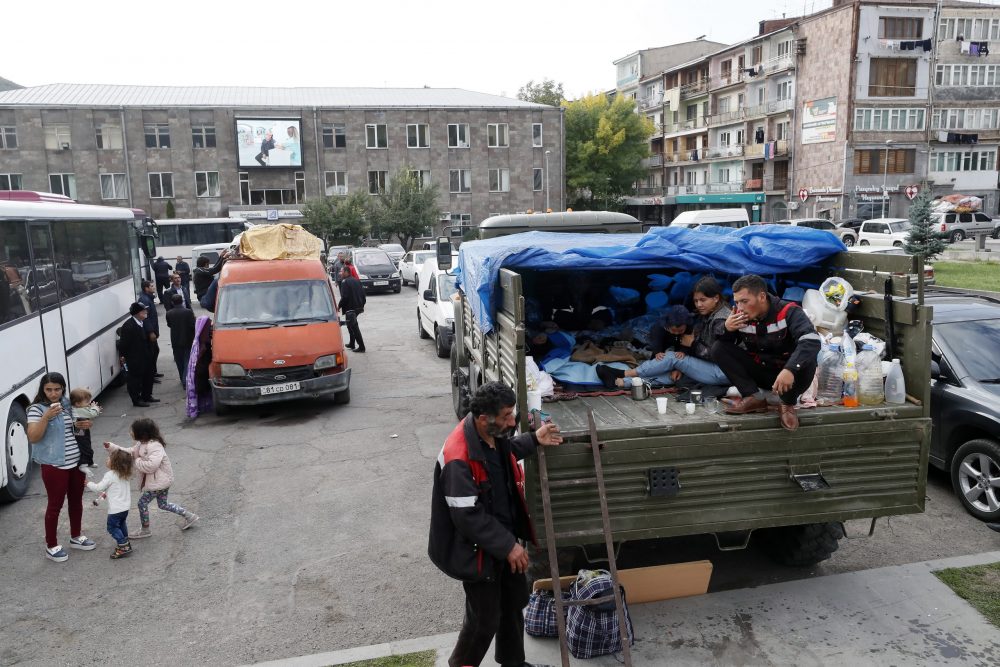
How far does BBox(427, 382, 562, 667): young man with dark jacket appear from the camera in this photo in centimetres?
390

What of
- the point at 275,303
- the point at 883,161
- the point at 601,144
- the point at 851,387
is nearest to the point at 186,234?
the point at 275,303

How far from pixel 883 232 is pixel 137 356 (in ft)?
112

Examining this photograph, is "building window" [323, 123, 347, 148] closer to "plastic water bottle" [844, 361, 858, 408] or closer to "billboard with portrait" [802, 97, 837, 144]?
"billboard with portrait" [802, 97, 837, 144]

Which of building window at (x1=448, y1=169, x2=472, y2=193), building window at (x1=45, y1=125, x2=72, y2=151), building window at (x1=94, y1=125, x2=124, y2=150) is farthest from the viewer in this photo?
building window at (x1=448, y1=169, x2=472, y2=193)

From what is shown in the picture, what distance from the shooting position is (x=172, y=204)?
151ft

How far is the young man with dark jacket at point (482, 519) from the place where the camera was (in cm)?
390

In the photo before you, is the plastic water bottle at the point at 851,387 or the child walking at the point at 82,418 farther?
the child walking at the point at 82,418

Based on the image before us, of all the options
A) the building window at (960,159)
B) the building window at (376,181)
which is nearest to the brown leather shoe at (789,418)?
the building window at (376,181)

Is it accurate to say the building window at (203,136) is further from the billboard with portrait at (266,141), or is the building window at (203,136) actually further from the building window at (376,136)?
the building window at (376,136)

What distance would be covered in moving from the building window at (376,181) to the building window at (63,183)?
1766cm

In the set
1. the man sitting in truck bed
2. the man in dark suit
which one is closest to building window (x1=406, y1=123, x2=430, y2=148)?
the man in dark suit

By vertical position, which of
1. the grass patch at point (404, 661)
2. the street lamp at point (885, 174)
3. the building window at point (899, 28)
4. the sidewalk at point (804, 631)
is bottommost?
the grass patch at point (404, 661)

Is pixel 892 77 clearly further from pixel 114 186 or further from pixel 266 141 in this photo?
pixel 114 186

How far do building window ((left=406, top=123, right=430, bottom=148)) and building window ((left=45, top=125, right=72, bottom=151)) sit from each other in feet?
66.7
